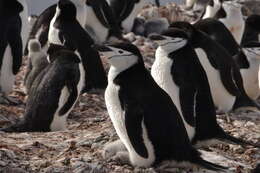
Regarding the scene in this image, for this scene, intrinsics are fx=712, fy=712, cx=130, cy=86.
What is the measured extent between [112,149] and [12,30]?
347 centimetres

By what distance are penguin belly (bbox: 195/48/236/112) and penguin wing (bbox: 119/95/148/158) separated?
258cm

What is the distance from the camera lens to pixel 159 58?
5.85 meters

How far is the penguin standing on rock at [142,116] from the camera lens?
4.65m

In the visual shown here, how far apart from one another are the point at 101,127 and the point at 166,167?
1646 mm

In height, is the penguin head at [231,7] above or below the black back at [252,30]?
above

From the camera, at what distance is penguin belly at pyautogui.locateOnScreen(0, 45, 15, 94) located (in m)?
8.05

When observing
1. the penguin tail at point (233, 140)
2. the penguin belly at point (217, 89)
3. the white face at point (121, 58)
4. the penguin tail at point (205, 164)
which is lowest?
the penguin belly at point (217, 89)

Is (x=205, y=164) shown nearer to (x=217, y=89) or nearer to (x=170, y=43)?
(x=170, y=43)

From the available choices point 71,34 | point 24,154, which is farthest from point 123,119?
point 71,34

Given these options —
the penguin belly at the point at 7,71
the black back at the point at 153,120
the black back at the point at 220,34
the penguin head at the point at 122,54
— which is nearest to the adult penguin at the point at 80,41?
the penguin belly at the point at 7,71

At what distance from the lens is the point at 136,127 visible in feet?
15.2

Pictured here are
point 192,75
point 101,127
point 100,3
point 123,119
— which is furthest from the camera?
point 100,3

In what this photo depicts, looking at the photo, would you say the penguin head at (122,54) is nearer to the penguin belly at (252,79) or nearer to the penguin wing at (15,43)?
the penguin wing at (15,43)

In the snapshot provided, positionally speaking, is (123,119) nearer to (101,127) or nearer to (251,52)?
(101,127)
